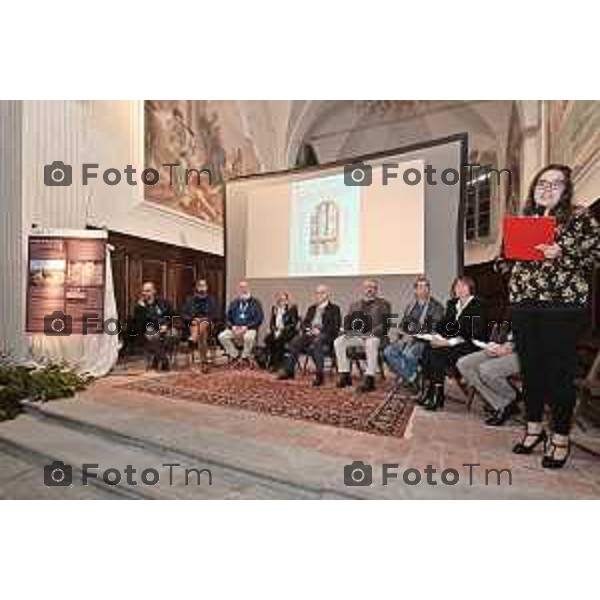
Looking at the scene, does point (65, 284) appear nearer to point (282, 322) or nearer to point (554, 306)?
point (282, 322)

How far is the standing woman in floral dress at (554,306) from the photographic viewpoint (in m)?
2.67

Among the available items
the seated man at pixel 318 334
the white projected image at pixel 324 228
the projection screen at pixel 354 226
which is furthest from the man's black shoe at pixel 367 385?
the white projected image at pixel 324 228

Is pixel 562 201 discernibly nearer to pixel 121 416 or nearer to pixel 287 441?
pixel 287 441

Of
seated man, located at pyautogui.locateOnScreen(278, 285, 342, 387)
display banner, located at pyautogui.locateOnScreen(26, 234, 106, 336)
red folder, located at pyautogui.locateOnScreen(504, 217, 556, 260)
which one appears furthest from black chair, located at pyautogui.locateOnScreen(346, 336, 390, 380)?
display banner, located at pyautogui.locateOnScreen(26, 234, 106, 336)

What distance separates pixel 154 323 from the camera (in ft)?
12.4

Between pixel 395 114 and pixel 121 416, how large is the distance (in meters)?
2.43

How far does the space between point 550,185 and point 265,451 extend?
196cm

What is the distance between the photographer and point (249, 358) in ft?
12.8

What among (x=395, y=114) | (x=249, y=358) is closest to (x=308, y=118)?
(x=395, y=114)

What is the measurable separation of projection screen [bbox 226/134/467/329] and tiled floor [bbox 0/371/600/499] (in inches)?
31.5

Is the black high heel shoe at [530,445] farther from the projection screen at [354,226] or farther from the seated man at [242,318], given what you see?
the seated man at [242,318]

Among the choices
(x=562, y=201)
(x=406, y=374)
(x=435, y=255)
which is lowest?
(x=406, y=374)

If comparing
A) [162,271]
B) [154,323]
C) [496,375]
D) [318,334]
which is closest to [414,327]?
[496,375]

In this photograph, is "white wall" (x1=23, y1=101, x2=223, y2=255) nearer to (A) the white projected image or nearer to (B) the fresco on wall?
(B) the fresco on wall
